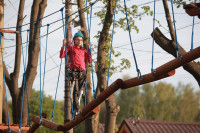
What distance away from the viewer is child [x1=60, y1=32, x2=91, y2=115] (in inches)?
286

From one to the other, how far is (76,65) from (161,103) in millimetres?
44440

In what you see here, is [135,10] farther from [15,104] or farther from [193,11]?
[193,11]

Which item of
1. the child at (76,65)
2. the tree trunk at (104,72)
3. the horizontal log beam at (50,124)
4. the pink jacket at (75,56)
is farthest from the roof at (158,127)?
the pink jacket at (75,56)

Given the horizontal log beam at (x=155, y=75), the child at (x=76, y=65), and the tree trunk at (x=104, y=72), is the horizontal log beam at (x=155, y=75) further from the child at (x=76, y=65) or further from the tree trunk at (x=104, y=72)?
the tree trunk at (x=104, y=72)

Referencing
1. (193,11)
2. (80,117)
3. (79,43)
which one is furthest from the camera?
(79,43)

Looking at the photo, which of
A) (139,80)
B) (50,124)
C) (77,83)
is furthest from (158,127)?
(139,80)

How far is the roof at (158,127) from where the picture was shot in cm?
1812

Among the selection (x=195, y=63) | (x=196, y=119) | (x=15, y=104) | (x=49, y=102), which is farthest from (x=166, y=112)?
(x=195, y=63)

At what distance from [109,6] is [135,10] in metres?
1.30

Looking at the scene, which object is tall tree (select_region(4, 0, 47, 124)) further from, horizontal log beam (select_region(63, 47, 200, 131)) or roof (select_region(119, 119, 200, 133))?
roof (select_region(119, 119, 200, 133))

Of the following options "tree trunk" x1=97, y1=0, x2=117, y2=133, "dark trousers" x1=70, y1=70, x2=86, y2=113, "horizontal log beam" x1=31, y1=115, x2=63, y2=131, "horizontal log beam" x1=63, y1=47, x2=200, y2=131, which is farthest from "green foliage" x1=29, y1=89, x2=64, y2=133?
"horizontal log beam" x1=63, y1=47, x2=200, y2=131

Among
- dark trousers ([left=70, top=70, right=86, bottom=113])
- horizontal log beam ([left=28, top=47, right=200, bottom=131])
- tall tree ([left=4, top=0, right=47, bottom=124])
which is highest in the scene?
tall tree ([left=4, top=0, right=47, bottom=124])

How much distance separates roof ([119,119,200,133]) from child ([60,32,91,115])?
1054cm

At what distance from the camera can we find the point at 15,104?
38.1ft
